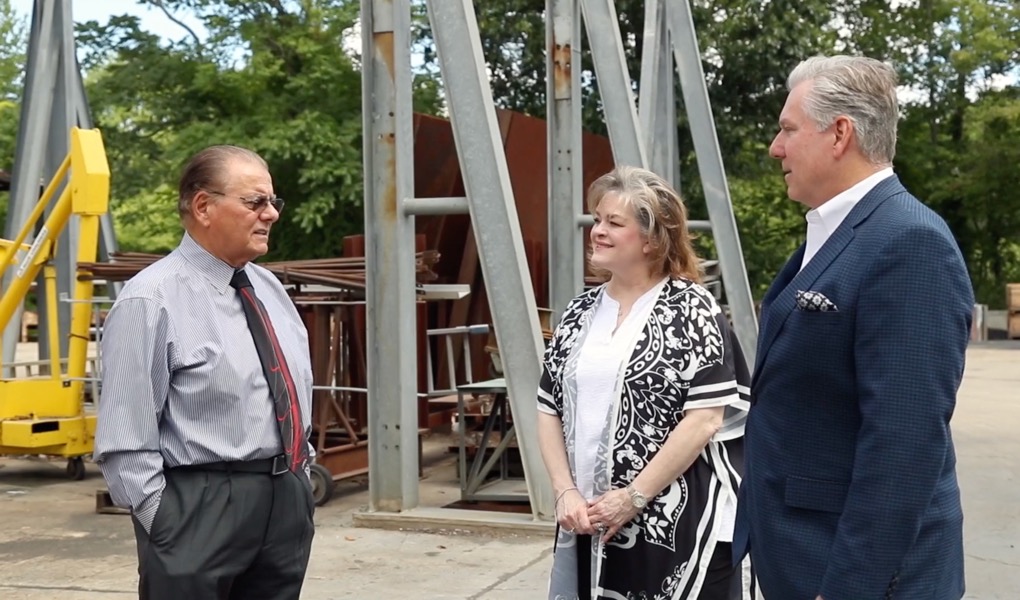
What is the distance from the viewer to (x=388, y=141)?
7852 millimetres

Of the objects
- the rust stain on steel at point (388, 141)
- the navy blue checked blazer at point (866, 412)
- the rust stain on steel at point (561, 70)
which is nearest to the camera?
the navy blue checked blazer at point (866, 412)

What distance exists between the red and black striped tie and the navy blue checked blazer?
1.32 meters

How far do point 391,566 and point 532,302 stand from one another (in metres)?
1.62

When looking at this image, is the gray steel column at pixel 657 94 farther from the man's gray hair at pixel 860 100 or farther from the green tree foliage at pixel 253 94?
the man's gray hair at pixel 860 100

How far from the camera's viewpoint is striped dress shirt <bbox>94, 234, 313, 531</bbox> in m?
3.30

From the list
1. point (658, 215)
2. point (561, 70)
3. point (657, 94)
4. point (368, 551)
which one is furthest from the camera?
point (657, 94)

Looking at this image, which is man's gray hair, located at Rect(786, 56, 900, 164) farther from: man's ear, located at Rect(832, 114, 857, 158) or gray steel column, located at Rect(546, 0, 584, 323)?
gray steel column, located at Rect(546, 0, 584, 323)

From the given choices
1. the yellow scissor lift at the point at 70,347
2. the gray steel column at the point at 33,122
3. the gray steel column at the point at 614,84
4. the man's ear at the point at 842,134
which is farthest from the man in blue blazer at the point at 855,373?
the gray steel column at the point at 33,122

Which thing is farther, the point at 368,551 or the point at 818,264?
the point at 368,551

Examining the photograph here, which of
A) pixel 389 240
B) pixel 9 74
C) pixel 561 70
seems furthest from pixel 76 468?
pixel 9 74

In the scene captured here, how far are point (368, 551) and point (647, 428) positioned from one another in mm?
3974

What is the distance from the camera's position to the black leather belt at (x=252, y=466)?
11.1 ft

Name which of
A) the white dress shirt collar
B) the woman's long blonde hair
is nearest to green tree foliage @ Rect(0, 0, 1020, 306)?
the woman's long blonde hair

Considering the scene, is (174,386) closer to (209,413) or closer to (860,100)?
(209,413)
